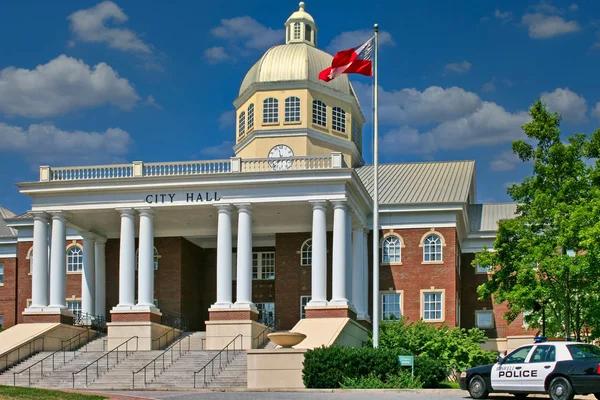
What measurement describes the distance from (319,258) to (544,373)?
63.6 feet

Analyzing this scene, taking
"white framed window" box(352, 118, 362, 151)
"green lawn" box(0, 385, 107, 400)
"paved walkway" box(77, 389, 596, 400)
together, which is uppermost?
"white framed window" box(352, 118, 362, 151)

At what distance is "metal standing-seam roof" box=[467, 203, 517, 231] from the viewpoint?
57906 millimetres

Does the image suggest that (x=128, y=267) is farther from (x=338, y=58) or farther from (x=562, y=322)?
(x=562, y=322)

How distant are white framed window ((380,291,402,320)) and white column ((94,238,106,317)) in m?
15.3

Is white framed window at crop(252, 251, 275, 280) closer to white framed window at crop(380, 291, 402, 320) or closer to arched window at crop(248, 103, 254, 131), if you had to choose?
white framed window at crop(380, 291, 402, 320)

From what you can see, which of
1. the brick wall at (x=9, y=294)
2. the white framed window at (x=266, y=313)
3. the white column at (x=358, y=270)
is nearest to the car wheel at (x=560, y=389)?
the white column at (x=358, y=270)

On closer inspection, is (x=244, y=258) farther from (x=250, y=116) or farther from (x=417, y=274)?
(x=250, y=116)

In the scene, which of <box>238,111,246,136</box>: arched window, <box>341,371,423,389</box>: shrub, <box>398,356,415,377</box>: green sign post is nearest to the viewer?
<box>341,371,423,389</box>: shrub

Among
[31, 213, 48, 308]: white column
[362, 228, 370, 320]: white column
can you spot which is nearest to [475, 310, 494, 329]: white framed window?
[362, 228, 370, 320]: white column

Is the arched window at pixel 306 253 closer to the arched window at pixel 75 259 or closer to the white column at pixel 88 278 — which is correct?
the white column at pixel 88 278

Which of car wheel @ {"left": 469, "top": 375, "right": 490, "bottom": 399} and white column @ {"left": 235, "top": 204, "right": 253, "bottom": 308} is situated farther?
white column @ {"left": 235, "top": 204, "right": 253, "bottom": 308}

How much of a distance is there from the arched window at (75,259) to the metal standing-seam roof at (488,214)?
912 inches

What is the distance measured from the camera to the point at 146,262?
4603 cm

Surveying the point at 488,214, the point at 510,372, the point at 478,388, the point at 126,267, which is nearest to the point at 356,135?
the point at 488,214
